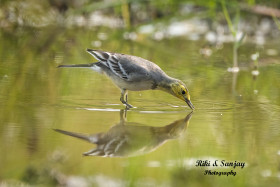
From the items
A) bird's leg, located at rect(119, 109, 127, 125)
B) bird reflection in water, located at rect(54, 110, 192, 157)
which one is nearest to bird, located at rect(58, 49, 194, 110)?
bird's leg, located at rect(119, 109, 127, 125)

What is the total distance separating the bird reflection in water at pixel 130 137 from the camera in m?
5.20

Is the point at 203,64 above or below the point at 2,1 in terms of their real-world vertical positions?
below

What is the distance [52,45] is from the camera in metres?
11.5

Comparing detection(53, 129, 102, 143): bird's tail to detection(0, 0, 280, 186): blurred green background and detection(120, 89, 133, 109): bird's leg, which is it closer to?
detection(0, 0, 280, 186): blurred green background

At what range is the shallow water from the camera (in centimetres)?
464

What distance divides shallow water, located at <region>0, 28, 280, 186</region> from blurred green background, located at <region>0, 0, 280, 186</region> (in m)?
0.01

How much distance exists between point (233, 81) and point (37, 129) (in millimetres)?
3770

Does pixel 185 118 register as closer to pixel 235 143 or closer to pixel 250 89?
pixel 235 143

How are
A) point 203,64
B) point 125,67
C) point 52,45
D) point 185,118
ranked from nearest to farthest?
point 185,118, point 125,67, point 203,64, point 52,45

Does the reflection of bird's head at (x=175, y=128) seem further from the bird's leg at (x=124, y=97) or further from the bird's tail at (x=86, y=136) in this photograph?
the bird's leg at (x=124, y=97)

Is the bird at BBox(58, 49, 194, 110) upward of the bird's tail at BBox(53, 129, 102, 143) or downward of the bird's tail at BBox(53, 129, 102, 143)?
upward

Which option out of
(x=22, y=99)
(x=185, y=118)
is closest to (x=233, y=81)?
(x=185, y=118)

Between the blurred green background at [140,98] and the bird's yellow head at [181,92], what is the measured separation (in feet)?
0.30

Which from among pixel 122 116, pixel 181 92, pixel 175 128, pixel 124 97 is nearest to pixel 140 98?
pixel 124 97
